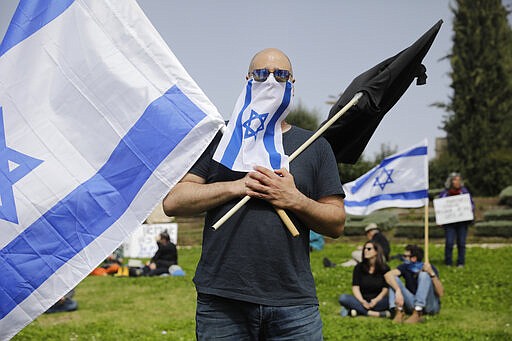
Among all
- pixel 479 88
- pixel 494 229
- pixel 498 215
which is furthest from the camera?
pixel 479 88

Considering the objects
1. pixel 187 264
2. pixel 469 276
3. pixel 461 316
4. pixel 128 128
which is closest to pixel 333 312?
pixel 461 316

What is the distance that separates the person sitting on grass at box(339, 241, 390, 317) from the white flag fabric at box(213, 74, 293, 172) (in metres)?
6.87

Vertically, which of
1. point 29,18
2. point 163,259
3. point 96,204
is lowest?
point 163,259

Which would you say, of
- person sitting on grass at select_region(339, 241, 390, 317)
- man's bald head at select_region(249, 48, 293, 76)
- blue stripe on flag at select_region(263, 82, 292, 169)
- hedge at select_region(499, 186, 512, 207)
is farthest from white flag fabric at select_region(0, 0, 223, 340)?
hedge at select_region(499, 186, 512, 207)

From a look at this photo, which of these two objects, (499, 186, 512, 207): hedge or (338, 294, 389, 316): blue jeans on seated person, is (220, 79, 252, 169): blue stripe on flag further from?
(499, 186, 512, 207): hedge

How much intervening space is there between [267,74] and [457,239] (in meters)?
13.2

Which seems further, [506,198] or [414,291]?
[506,198]

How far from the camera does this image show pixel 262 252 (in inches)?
128

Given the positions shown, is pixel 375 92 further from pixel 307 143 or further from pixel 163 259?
pixel 163 259

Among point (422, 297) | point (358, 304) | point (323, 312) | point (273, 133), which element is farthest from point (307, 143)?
point (323, 312)

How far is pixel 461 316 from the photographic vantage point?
32.5 feet

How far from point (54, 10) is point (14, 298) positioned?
1.53 meters

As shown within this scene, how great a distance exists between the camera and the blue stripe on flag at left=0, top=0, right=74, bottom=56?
152 inches

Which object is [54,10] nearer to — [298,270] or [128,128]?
[128,128]
